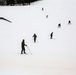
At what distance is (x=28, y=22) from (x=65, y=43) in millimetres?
19274

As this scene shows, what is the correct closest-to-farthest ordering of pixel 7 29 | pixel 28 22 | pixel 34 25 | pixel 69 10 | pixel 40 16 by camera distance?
pixel 7 29 → pixel 34 25 → pixel 28 22 → pixel 40 16 → pixel 69 10

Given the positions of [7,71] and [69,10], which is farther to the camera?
[69,10]

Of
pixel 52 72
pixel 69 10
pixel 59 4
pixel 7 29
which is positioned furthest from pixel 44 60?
Result: pixel 59 4

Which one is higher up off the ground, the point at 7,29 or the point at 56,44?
the point at 7,29

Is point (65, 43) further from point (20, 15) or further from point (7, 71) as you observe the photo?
point (20, 15)

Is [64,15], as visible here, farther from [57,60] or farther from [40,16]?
[57,60]

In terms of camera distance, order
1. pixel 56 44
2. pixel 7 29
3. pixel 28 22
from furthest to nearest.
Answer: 1. pixel 28 22
2. pixel 7 29
3. pixel 56 44

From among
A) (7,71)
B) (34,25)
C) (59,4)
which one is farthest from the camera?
(59,4)

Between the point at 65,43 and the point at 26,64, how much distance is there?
11.3m

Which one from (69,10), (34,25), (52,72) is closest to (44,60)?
(52,72)

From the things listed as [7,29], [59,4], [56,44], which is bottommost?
[56,44]

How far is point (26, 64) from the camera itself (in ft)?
53.5

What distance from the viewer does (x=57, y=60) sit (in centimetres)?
1811

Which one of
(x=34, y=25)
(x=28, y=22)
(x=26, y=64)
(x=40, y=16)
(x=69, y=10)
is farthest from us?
(x=69, y=10)
